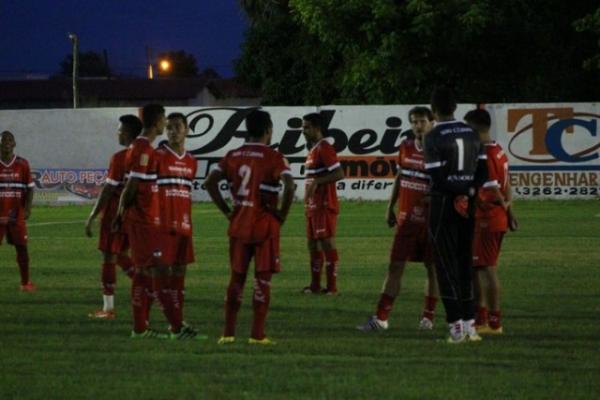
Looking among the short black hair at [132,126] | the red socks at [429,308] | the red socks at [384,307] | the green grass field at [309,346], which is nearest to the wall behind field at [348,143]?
the green grass field at [309,346]

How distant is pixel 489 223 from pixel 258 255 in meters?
2.46

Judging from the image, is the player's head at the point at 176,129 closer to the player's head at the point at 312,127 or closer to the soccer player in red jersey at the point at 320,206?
the soccer player in red jersey at the point at 320,206

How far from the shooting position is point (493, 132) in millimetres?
37438

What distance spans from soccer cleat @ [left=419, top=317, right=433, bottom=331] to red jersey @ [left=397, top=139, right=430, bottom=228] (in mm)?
949

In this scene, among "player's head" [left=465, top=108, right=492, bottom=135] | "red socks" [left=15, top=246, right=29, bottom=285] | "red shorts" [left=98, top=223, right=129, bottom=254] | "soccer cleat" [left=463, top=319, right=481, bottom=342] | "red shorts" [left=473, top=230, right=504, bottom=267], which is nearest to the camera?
"soccer cleat" [left=463, top=319, right=481, bottom=342]

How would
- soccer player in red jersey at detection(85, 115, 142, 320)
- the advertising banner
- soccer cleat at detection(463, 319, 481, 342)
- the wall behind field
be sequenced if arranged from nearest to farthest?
soccer cleat at detection(463, 319, 481, 342)
soccer player in red jersey at detection(85, 115, 142, 320)
the advertising banner
the wall behind field

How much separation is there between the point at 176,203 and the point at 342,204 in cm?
2531

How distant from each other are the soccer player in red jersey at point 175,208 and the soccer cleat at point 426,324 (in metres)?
2.17

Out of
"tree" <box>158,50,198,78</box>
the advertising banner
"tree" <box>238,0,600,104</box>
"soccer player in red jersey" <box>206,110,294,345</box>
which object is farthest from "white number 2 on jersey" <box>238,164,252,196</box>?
"tree" <box>158,50,198,78</box>

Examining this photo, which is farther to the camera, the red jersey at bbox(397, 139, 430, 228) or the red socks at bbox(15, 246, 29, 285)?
the red socks at bbox(15, 246, 29, 285)

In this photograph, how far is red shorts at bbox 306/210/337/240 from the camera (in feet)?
56.7

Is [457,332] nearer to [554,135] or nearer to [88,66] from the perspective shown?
[554,135]

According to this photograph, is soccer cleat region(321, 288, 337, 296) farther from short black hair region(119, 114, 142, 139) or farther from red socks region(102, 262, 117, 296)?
short black hair region(119, 114, 142, 139)

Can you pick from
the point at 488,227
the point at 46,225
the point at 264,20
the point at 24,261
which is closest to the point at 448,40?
the point at 264,20
